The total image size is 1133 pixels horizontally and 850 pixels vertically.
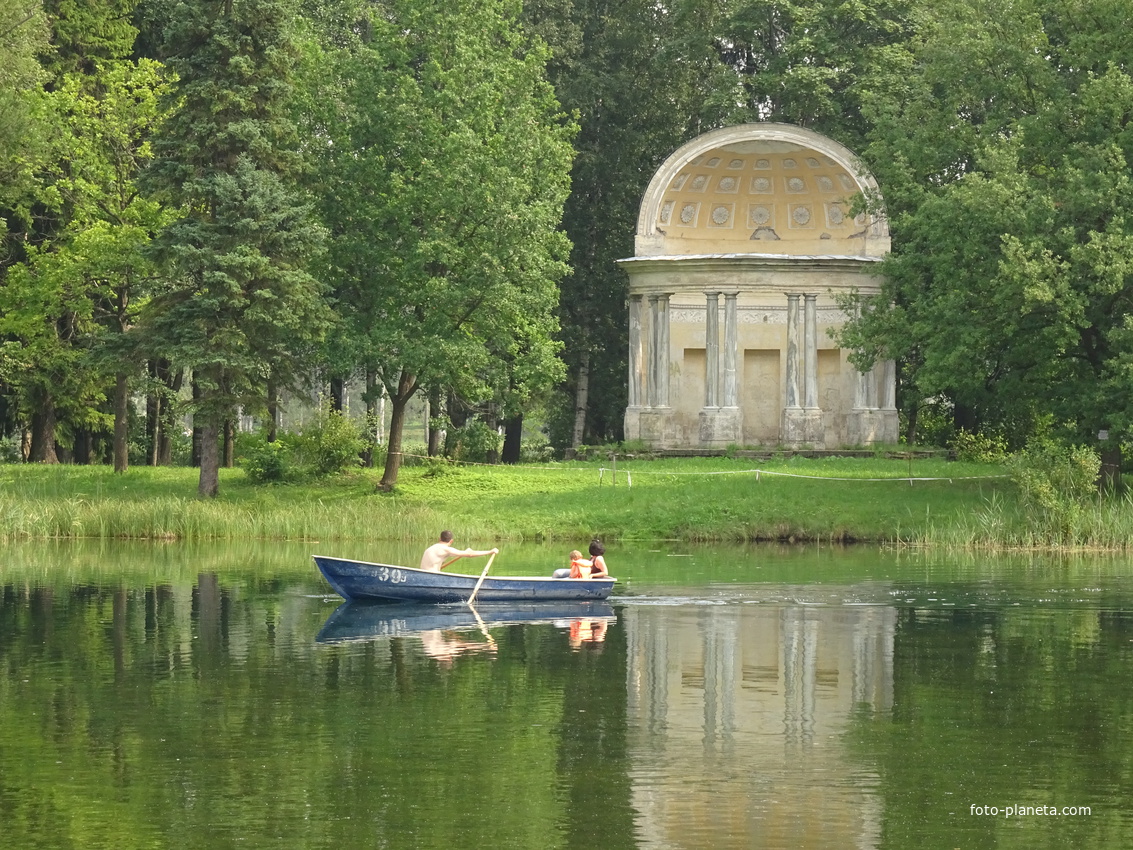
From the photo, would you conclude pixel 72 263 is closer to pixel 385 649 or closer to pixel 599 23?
pixel 599 23

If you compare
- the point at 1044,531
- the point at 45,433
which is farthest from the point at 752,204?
the point at 1044,531

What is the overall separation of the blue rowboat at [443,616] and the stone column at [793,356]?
26488 millimetres

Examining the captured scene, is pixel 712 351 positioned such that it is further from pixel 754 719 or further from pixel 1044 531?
pixel 754 719

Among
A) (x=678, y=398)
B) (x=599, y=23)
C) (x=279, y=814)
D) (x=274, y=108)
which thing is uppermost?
(x=599, y=23)

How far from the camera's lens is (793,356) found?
53.7m

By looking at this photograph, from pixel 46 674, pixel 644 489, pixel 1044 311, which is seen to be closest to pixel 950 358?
pixel 1044 311

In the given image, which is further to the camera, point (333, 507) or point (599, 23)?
point (599, 23)

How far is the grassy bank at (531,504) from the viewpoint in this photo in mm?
38625

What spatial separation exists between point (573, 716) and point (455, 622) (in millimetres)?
8783

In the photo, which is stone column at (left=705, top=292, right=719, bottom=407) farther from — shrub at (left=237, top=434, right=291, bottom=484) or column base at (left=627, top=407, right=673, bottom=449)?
shrub at (left=237, top=434, right=291, bottom=484)

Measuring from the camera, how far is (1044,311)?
38.8m

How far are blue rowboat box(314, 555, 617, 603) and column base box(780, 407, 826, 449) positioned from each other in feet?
85.5

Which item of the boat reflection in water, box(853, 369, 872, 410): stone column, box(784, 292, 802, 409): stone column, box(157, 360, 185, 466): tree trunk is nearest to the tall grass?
the boat reflection in water

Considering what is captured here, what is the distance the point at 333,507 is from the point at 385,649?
17.7 metres
